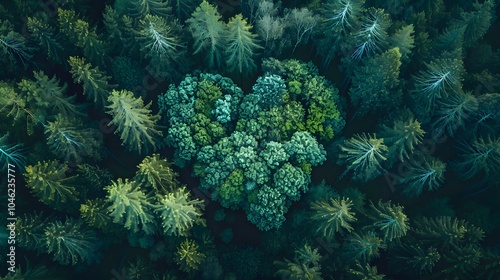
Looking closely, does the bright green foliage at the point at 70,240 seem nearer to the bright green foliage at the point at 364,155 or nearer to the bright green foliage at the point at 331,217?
the bright green foliage at the point at 331,217

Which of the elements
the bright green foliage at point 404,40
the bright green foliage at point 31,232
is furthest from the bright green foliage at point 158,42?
the bright green foliage at point 404,40

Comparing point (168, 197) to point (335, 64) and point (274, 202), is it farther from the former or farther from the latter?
point (335, 64)

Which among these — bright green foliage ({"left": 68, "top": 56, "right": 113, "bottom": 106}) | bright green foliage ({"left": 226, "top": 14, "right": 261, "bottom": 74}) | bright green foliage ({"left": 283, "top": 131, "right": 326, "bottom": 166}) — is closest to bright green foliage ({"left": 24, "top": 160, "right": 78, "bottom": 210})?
bright green foliage ({"left": 68, "top": 56, "right": 113, "bottom": 106})

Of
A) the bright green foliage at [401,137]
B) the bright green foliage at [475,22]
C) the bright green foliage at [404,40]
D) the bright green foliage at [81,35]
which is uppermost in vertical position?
the bright green foliage at [475,22]

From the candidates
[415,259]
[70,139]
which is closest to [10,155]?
[70,139]

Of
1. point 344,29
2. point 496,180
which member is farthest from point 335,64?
point 496,180

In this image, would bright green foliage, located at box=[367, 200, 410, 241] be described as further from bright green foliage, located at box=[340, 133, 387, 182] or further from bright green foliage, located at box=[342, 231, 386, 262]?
bright green foliage, located at box=[340, 133, 387, 182]

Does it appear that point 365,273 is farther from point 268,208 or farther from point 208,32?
point 208,32
